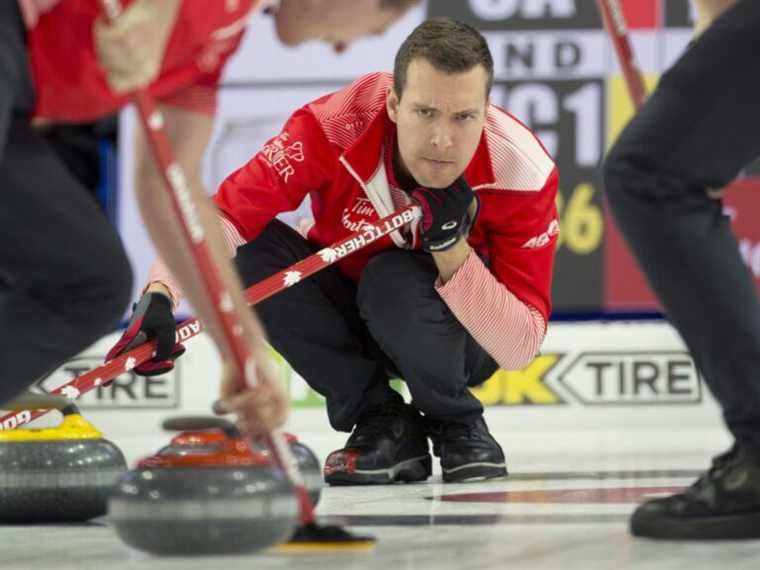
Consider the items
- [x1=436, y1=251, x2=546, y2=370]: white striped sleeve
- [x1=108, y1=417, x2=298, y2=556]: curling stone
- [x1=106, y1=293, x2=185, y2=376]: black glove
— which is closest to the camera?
[x1=108, y1=417, x2=298, y2=556]: curling stone

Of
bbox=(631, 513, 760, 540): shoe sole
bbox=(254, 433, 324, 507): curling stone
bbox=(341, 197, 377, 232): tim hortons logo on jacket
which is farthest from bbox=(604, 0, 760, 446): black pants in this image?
bbox=(341, 197, 377, 232): tim hortons logo on jacket

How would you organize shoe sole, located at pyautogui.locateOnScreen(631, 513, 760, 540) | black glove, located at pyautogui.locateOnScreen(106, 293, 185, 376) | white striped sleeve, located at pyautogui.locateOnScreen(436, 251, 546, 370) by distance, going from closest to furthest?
shoe sole, located at pyautogui.locateOnScreen(631, 513, 760, 540)
black glove, located at pyautogui.locateOnScreen(106, 293, 185, 376)
white striped sleeve, located at pyautogui.locateOnScreen(436, 251, 546, 370)

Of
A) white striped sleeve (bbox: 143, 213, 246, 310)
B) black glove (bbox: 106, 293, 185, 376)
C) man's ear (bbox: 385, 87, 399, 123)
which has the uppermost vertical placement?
man's ear (bbox: 385, 87, 399, 123)

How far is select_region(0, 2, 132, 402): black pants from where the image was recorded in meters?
2.06

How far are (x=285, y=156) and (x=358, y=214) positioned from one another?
22 centimetres

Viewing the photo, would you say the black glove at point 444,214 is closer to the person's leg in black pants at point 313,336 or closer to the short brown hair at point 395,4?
the person's leg in black pants at point 313,336

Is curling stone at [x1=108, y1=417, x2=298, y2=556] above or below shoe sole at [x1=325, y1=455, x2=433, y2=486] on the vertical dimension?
above

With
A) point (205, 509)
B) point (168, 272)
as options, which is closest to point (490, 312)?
point (168, 272)

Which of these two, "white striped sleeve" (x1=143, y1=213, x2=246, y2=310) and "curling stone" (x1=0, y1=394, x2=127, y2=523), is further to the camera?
"white striped sleeve" (x1=143, y1=213, x2=246, y2=310)

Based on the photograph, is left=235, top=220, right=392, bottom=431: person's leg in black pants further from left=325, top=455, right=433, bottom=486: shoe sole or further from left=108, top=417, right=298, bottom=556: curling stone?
left=108, top=417, right=298, bottom=556: curling stone

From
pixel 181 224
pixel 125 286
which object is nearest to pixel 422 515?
pixel 125 286

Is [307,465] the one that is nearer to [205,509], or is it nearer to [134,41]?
[205,509]

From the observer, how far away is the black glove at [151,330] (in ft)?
11.0

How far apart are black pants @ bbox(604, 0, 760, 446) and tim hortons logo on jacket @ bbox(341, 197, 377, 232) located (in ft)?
4.52
